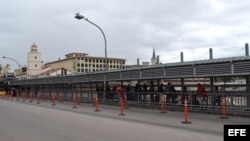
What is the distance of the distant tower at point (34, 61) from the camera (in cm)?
10753

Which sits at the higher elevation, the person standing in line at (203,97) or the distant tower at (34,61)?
the distant tower at (34,61)

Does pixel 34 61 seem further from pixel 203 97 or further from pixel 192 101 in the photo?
pixel 203 97

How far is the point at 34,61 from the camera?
108375 mm

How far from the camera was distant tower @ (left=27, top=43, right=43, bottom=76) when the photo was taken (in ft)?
353

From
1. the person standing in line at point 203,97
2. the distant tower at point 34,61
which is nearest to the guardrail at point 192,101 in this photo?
the person standing in line at point 203,97

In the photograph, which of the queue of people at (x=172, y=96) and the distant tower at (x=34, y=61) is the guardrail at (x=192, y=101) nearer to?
the queue of people at (x=172, y=96)

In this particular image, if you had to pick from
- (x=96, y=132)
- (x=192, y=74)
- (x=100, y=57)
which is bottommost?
(x=96, y=132)

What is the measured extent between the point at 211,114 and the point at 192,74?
2.70 metres

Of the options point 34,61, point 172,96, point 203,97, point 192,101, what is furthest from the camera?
point 34,61

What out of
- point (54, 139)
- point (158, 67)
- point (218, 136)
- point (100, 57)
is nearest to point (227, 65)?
point (158, 67)

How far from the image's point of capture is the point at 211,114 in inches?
704

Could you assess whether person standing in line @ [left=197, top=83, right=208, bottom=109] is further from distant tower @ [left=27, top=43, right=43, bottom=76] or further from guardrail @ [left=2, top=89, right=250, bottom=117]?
distant tower @ [left=27, top=43, right=43, bottom=76]

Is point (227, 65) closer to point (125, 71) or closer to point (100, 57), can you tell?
point (125, 71)

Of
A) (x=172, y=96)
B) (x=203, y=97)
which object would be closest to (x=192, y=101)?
(x=203, y=97)
